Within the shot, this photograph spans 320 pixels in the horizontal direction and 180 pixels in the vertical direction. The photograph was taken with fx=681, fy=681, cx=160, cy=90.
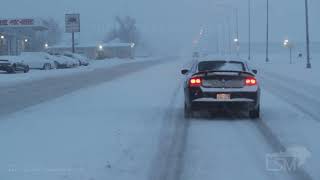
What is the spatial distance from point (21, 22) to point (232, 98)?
79679 millimetres

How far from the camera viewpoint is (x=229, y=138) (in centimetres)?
1202

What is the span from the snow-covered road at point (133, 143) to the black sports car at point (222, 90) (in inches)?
14.6

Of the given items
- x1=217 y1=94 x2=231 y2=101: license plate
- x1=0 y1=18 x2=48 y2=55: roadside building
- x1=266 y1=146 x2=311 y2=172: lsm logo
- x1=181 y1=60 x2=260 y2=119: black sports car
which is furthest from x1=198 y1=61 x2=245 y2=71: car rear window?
x1=0 y1=18 x2=48 y2=55: roadside building

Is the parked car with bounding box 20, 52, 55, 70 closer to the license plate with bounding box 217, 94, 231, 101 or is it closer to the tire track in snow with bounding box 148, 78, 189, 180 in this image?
the tire track in snow with bounding box 148, 78, 189, 180

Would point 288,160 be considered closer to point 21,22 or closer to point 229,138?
point 229,138

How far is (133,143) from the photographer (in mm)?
11266

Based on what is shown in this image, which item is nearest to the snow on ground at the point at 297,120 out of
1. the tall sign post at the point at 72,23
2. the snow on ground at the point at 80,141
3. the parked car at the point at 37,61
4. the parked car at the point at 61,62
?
the snow on ground at the point at 80,141

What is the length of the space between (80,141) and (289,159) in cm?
367

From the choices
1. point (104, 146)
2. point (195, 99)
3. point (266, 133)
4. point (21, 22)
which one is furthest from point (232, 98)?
point (21, 22)

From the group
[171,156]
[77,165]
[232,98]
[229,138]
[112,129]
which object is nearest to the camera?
[77,165]

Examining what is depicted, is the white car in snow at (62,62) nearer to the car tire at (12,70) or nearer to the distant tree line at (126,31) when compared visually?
the car tire at (12,70)

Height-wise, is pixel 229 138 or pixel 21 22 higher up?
pixel 21 22

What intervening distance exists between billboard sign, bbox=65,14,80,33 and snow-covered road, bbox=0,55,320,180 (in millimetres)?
65496

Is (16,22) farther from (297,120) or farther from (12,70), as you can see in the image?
(297,120)
